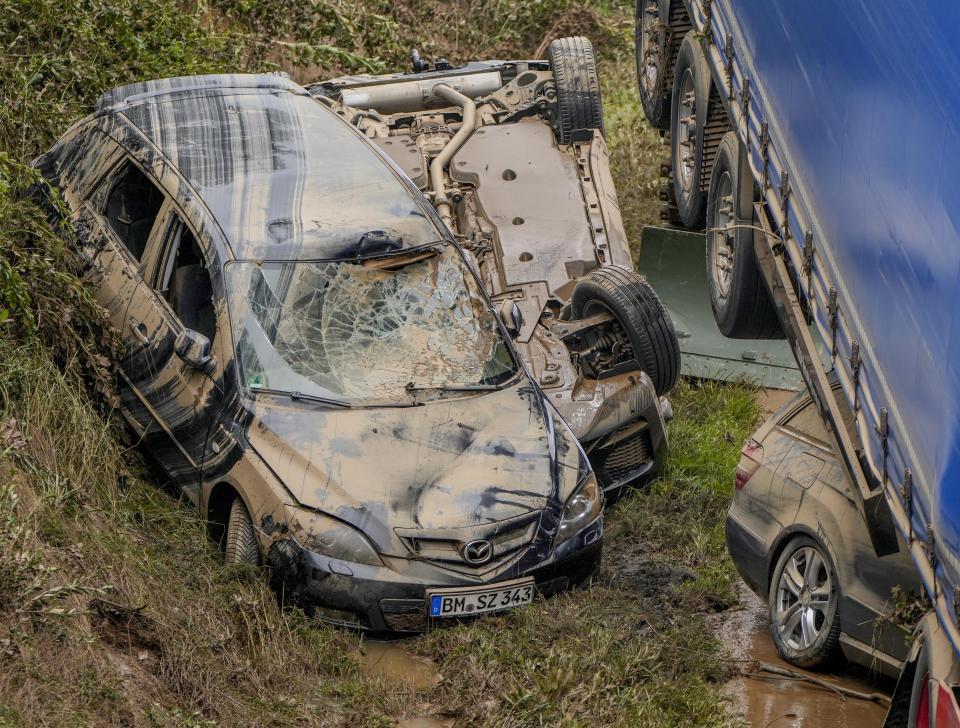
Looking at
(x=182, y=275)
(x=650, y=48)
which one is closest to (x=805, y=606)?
(x=182, y=275)

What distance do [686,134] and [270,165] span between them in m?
2.57

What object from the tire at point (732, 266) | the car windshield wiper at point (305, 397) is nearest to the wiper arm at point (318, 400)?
the car windshield wiper at point (305, 397)

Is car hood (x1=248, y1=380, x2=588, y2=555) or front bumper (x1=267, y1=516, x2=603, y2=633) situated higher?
car hood (x1=248, y1=380, x2=588, y2=555)

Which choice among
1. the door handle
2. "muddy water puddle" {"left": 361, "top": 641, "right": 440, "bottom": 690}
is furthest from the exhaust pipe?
"muddy water puddle" {"left": 361, "top": 641, "right": 440, "bottom": 690}

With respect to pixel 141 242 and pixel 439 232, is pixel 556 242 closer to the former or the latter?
Answer: pixel 439 232

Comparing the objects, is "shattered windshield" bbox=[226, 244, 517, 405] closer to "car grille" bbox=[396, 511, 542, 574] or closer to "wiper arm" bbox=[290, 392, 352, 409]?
"wiper arm" bbox=[290, 392, 352, 409]

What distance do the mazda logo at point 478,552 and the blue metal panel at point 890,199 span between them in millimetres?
1710

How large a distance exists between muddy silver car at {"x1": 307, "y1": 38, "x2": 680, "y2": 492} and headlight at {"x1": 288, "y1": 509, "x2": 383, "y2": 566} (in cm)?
191

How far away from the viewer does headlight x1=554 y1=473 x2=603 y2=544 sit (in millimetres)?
6301

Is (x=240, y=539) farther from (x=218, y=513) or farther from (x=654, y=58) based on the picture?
(x=654, y=58)

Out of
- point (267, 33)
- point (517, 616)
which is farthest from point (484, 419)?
point (267, 33)

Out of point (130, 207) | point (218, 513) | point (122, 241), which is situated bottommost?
point (218, 513)

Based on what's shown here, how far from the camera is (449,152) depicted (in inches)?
371

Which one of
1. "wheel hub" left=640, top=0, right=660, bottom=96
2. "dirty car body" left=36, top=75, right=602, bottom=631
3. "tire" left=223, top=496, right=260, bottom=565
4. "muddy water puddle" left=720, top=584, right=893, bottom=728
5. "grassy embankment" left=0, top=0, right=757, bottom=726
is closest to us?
"grassy embankment" left=0, top=0, right=757, bottom=726
